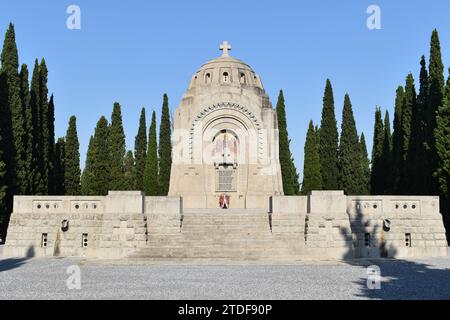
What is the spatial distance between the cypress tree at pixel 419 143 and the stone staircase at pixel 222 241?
14.7 m

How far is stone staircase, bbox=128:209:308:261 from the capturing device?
21.5m

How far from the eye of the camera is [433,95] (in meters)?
33.2

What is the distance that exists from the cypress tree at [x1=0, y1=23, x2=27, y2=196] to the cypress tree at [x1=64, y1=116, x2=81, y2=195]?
14960 millimetres

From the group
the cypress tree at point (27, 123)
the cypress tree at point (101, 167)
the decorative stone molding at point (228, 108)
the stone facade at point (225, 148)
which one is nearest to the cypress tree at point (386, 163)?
the stone facade at point (225, 148)

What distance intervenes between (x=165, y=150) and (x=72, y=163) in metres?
9.04

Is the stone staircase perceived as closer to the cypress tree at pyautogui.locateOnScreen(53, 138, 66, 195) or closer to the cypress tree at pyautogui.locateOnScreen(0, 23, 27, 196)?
the cypress tree at pyautogui.locateOnScreen(0, 23, 27, 196)

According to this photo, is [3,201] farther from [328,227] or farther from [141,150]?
[141,150]

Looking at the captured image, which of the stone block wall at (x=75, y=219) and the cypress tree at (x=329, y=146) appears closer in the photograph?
the stone block wall at (x=75, y=219)

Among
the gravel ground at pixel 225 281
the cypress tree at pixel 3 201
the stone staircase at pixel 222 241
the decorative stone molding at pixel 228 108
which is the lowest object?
the gravel ground at pixel 225 281

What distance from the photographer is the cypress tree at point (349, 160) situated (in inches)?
1853

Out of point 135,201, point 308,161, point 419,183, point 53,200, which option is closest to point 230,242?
point 135,201

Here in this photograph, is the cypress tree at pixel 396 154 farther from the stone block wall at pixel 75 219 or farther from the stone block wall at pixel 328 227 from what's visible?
the stone block wall at pixel 75 219
